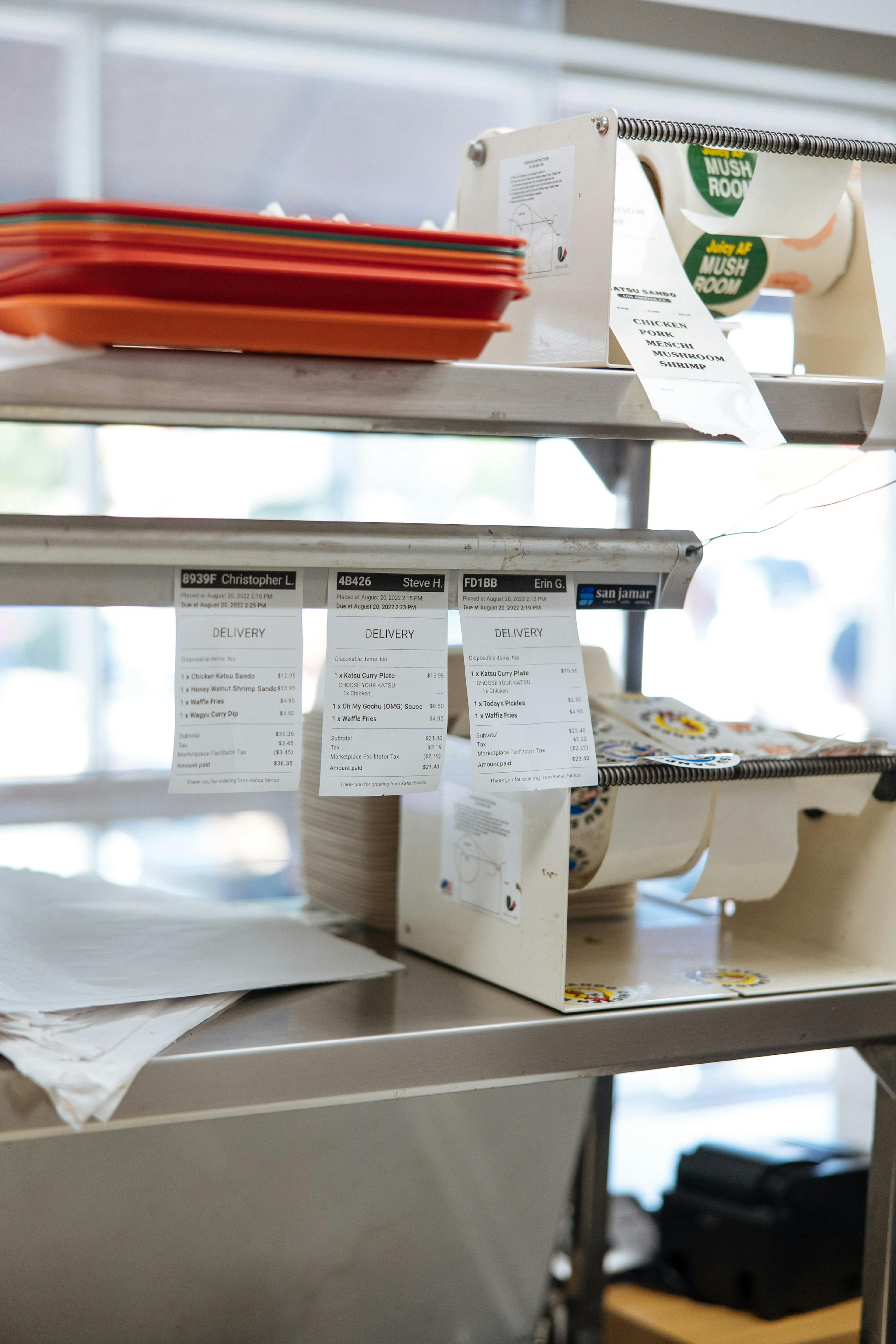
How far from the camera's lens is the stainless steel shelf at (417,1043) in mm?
775

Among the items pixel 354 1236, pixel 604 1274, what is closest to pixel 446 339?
pixel 354 1236

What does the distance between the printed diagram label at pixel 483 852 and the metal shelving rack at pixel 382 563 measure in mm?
70

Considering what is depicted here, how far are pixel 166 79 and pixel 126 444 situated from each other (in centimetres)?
93

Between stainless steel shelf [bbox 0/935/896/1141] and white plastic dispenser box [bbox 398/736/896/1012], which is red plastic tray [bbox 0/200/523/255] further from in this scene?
stainless steel shelf [bbox 0/935/896/1141]

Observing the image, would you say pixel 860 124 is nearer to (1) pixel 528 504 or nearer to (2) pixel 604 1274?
(1) pixel 528 504

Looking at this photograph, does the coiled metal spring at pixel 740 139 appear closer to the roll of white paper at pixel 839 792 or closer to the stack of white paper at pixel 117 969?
the roll of white paper at pixel 839 792

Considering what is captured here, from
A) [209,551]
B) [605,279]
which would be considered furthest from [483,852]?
[605,279]

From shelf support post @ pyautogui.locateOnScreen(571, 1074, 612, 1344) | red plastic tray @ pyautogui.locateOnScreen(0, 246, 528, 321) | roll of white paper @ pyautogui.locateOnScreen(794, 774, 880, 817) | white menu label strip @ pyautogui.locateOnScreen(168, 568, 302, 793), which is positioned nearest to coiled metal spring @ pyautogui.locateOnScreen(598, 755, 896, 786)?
roll of white paper @ pyautogui.locateOnScreen(794, 774, 880, 817)

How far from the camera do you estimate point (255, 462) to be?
130 inches

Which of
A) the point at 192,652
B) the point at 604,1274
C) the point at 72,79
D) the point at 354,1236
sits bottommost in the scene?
the point at 604,1274

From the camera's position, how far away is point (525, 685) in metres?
0.91

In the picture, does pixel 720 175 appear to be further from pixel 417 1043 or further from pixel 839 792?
pixel 417 1043

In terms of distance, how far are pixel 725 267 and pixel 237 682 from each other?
2.01ft

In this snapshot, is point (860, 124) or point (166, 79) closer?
point (166, 79)
